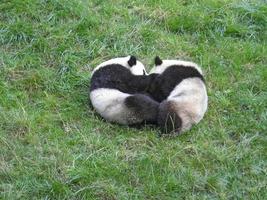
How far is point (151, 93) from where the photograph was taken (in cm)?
572

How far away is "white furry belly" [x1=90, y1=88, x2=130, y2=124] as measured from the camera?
5.34 m

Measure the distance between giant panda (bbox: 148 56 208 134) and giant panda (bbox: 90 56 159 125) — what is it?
0.12m

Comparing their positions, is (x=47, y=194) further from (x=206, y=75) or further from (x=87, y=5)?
(x=87, y=5)

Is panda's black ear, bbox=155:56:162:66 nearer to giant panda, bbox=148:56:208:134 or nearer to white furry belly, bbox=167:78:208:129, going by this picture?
giant panda, bbox=148:56:208:134

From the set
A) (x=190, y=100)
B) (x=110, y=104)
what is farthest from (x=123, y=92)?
(x=190, y=100)

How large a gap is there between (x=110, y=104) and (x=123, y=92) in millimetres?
318

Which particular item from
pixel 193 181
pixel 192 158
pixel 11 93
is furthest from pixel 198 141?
pixel 11 93

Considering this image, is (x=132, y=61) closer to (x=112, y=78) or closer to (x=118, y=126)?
(x=112, y=78)

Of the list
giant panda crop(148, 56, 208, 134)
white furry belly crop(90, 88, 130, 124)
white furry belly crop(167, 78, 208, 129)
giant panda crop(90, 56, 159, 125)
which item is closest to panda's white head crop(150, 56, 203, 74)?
giant panda crop(148, 56, 208, 134)

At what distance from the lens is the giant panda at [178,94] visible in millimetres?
5203

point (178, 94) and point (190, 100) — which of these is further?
point (178, 94)

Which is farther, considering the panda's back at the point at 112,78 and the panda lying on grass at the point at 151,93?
the panda's back at the point at 112,78

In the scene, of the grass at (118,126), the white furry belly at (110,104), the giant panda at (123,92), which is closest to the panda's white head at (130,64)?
the giant panda at (123,92)

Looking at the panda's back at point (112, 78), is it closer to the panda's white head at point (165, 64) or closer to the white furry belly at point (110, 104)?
the white furry belly at point (110, 104)
